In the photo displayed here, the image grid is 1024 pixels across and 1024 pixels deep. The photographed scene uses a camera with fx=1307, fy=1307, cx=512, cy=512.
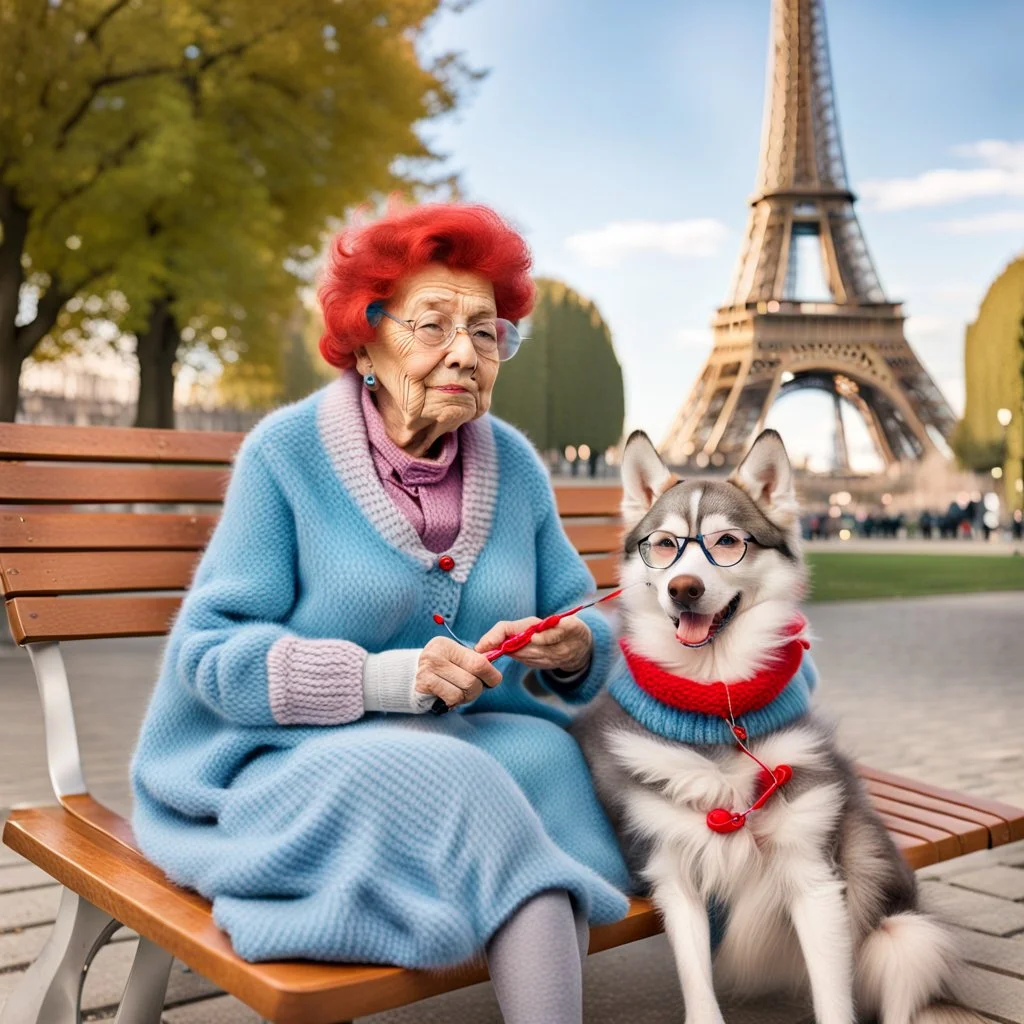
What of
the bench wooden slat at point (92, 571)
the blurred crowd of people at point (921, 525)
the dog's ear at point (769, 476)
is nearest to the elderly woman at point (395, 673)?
the dog's ear at point (769, 476)

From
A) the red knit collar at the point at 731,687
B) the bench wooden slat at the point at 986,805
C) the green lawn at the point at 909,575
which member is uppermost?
the red knit collar at the point at 731,687

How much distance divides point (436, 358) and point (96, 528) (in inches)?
40.7

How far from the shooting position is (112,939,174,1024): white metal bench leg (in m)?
2.54

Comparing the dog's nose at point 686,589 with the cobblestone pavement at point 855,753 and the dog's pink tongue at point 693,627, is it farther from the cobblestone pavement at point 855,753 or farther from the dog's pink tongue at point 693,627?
the cobblestone pavement at point 855,753

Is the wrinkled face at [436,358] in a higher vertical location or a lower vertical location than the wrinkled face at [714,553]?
higher

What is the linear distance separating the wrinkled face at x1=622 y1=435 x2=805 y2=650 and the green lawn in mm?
12928

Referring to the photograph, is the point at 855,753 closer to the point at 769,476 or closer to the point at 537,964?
the point at 769,476

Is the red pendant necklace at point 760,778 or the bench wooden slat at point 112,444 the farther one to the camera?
the bench wooden slat at point 112,444

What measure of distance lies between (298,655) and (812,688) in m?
1.28

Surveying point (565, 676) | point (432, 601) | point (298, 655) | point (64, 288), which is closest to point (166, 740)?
point (298, 655)

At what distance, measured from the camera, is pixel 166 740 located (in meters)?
2.65

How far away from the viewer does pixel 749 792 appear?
8.21 ft

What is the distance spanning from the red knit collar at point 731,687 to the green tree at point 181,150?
40.0 ft

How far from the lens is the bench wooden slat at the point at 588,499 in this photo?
404 cm
